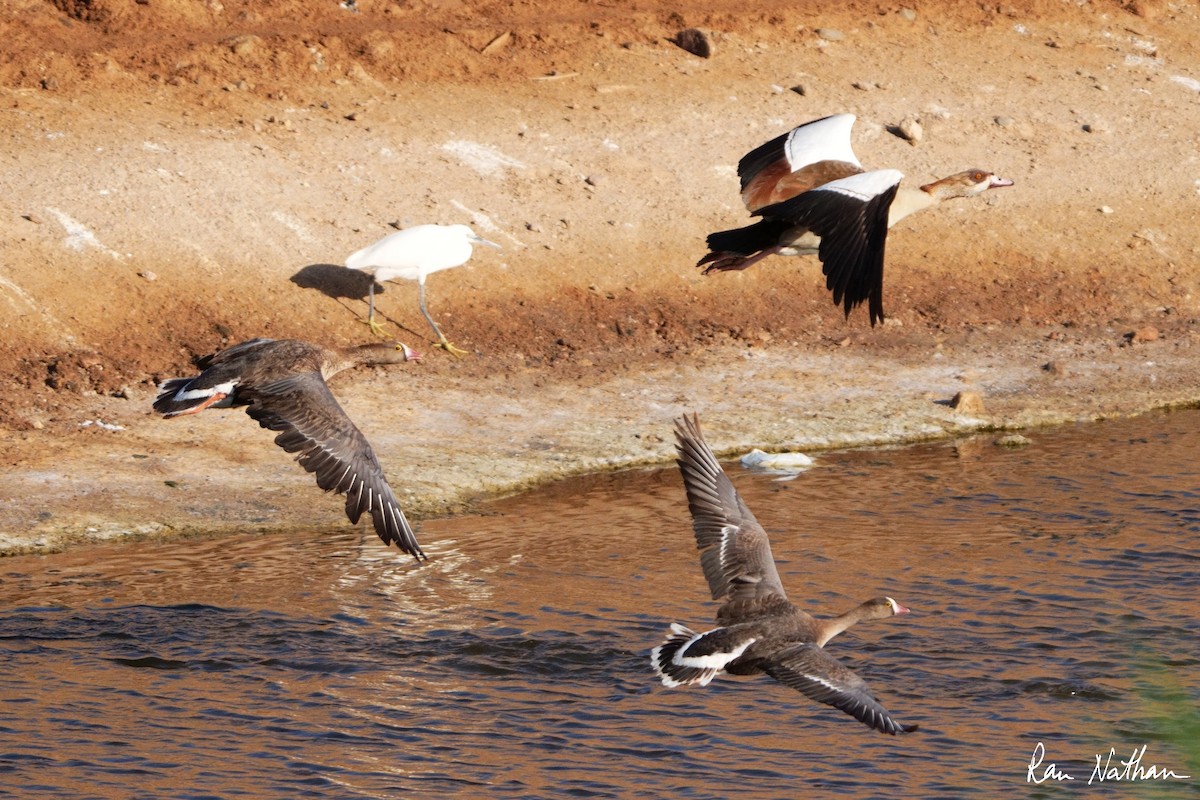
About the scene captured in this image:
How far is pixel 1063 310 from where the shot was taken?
53.3 feet

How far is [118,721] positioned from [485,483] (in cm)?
437

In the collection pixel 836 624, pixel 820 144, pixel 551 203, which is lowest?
pixel 836 624

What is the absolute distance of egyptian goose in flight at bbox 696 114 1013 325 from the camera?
30.7ft

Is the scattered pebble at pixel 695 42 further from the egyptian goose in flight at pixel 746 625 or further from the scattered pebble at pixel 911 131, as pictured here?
the egyptian goose in flight at pixel 746 625

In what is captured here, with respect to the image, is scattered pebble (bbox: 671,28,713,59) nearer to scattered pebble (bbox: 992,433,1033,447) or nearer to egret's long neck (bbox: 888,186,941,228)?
scattered pebble (bbox: 992,433,1033,447)

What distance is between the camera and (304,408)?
977 centimetres

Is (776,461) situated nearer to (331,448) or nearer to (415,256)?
(415,256)

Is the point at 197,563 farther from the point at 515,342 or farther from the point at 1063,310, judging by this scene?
the point at 1063,310

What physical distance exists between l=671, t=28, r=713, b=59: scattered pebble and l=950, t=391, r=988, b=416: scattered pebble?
610 cm

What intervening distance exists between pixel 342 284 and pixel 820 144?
202 inches

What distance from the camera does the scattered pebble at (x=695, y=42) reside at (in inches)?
733

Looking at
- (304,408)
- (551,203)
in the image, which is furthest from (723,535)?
(551,203)

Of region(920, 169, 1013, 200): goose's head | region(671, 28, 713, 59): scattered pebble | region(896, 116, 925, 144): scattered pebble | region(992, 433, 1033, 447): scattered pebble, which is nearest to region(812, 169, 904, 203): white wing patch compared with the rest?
region(920, 169, 1013, 200): goose's head

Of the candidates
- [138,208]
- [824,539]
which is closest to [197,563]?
[824,539]
